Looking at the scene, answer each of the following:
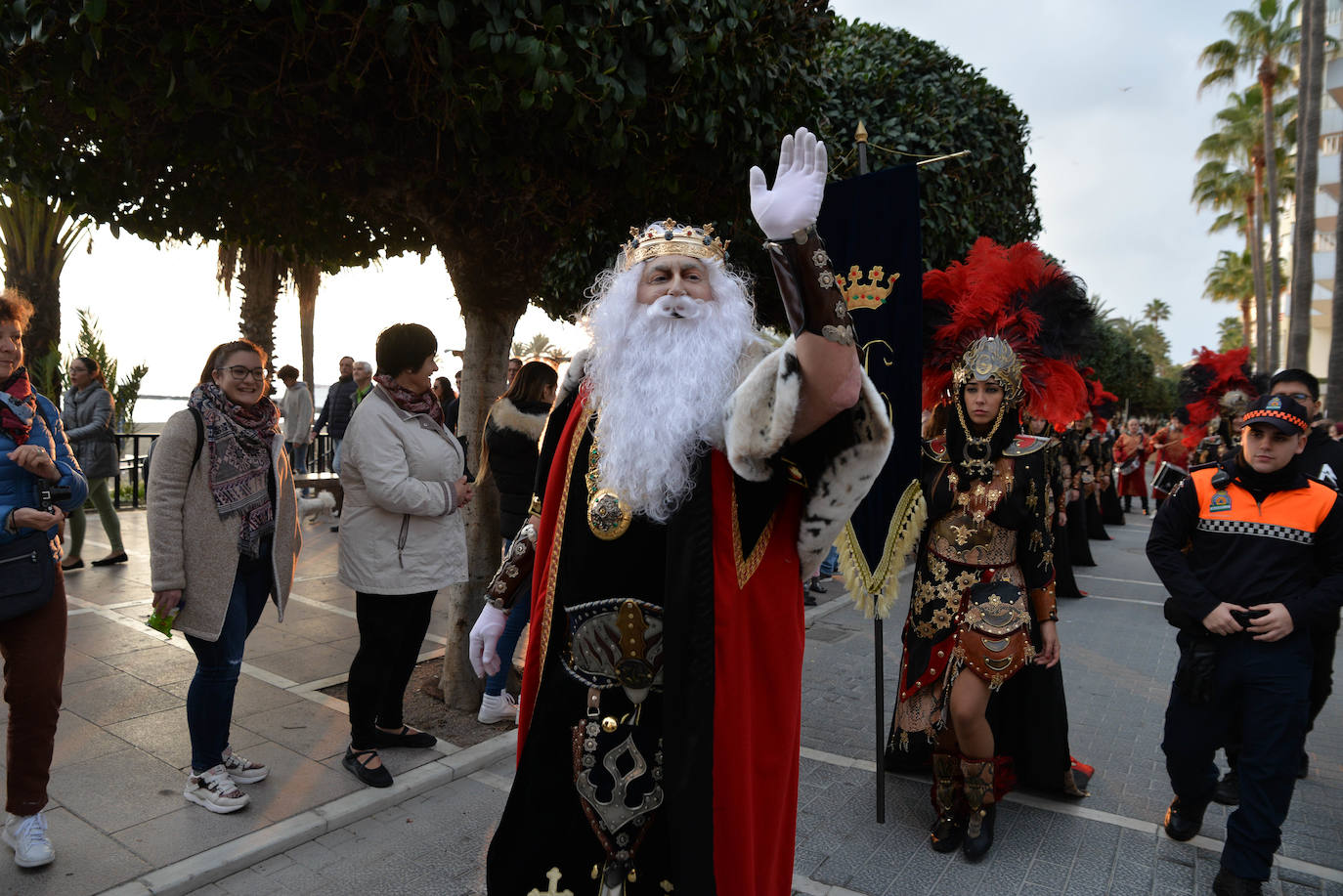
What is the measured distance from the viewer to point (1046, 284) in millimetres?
4207

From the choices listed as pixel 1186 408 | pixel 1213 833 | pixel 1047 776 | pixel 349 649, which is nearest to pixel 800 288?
pixel 1047 776

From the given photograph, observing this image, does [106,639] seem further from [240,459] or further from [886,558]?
[886,558]

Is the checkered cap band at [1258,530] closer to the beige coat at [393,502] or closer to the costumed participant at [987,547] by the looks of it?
the costumed participant at [987,547]

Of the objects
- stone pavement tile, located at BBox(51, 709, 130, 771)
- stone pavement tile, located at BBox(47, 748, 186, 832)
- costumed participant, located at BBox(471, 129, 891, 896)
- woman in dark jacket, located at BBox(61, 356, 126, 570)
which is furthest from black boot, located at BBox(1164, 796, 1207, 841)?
woman in dark jacket, located at BBox(61, 356, 126, 570)

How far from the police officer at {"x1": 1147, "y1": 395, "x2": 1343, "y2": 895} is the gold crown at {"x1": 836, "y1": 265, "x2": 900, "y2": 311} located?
161cm

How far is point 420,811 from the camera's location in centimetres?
379

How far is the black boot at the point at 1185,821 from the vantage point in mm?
3695

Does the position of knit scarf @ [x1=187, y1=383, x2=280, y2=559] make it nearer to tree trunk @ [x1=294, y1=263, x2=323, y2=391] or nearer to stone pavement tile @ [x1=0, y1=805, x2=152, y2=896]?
stone pavement tile @ [x1=0, y1=805, x2=152, y2=896]

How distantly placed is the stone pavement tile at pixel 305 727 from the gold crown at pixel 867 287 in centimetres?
344

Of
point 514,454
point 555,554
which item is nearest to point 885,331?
point 555,554

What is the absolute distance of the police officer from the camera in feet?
10.6

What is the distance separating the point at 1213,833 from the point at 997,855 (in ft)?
3.70

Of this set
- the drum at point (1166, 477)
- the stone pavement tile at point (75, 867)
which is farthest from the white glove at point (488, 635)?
the drum at point (1166, 477)

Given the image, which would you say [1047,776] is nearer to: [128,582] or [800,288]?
[800,288]
